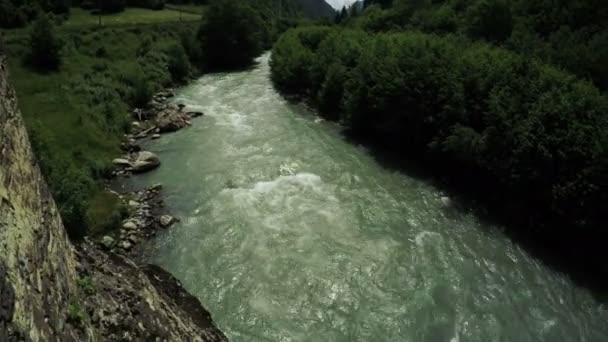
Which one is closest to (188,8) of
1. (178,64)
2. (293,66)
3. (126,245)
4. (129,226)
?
(178,64)

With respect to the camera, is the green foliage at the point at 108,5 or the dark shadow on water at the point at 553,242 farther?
the green foliage at the point at 108,5

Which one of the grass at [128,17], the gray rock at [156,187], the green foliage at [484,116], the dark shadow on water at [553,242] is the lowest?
the grass at [128,17]

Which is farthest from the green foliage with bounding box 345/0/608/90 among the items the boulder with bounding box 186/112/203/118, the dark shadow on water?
the boulder with bounding box 186/112/203/118

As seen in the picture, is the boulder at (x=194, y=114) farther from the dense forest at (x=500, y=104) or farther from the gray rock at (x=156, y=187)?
the gray rock at (x=156, y=187)

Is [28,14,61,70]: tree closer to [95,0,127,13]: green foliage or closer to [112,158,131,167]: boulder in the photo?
[112,158,131,167]: boulder

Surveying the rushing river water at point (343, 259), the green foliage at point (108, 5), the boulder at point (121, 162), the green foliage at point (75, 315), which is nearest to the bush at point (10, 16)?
the green foliage at point (108, 5)

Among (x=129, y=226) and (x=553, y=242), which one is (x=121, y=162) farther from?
(x=553, y=242)

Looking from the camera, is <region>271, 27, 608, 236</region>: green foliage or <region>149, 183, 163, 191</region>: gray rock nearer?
<region>271, 27, 608, 236</region>: green foliage

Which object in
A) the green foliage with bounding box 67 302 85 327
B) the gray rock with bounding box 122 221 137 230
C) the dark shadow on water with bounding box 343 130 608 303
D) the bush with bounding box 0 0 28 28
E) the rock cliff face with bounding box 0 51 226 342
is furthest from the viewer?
the bush with bounding box 0 0 28 28
